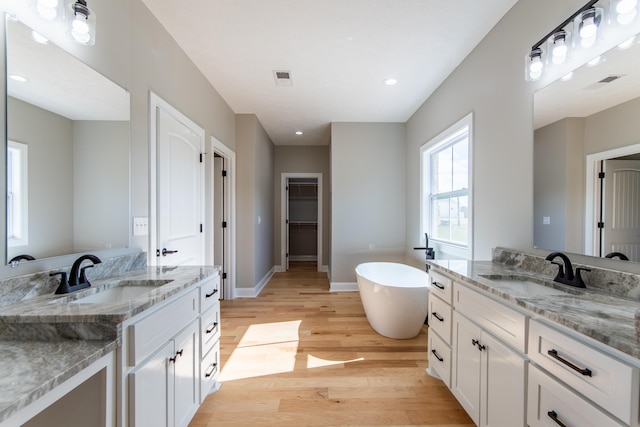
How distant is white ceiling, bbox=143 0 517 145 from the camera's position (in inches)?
70.1

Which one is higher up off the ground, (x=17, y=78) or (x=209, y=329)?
(x=17, y=78)

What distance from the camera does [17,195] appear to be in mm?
1051

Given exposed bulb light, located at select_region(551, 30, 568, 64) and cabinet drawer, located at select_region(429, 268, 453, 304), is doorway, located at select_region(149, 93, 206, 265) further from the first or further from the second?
exposed bulb light, located at select_region(551, 30, 568, 64)

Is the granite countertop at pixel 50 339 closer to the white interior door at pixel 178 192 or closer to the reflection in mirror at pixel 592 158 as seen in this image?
the white interior door at pixel 178 192

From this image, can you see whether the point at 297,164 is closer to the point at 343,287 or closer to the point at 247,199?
the point at 247,199

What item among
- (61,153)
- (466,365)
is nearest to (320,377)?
(466,365)

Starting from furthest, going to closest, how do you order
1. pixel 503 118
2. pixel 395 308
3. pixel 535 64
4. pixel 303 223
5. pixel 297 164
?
pixel 303 223 < pixel 297 164 < pixel 395 308 < pixel 503 118 < pixel 535 64

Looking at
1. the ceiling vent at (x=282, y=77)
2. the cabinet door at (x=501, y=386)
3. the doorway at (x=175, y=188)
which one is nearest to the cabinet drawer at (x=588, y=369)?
the cabinet door at (x=501, y=386)

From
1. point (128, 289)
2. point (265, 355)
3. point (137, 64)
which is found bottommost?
point (265, 355)

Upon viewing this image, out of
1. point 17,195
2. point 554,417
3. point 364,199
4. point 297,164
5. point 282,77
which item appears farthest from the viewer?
point 297,164

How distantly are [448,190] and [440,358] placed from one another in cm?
182

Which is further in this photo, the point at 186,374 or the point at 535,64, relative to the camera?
the point at 535,64

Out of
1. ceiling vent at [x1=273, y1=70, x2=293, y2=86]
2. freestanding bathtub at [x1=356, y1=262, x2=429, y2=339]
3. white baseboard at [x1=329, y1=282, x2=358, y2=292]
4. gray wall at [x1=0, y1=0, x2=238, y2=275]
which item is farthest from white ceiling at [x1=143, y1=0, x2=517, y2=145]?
white baseboard at [x1=329, y1=282, x2=358, y2=292]

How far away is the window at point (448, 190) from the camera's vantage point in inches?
98.3
